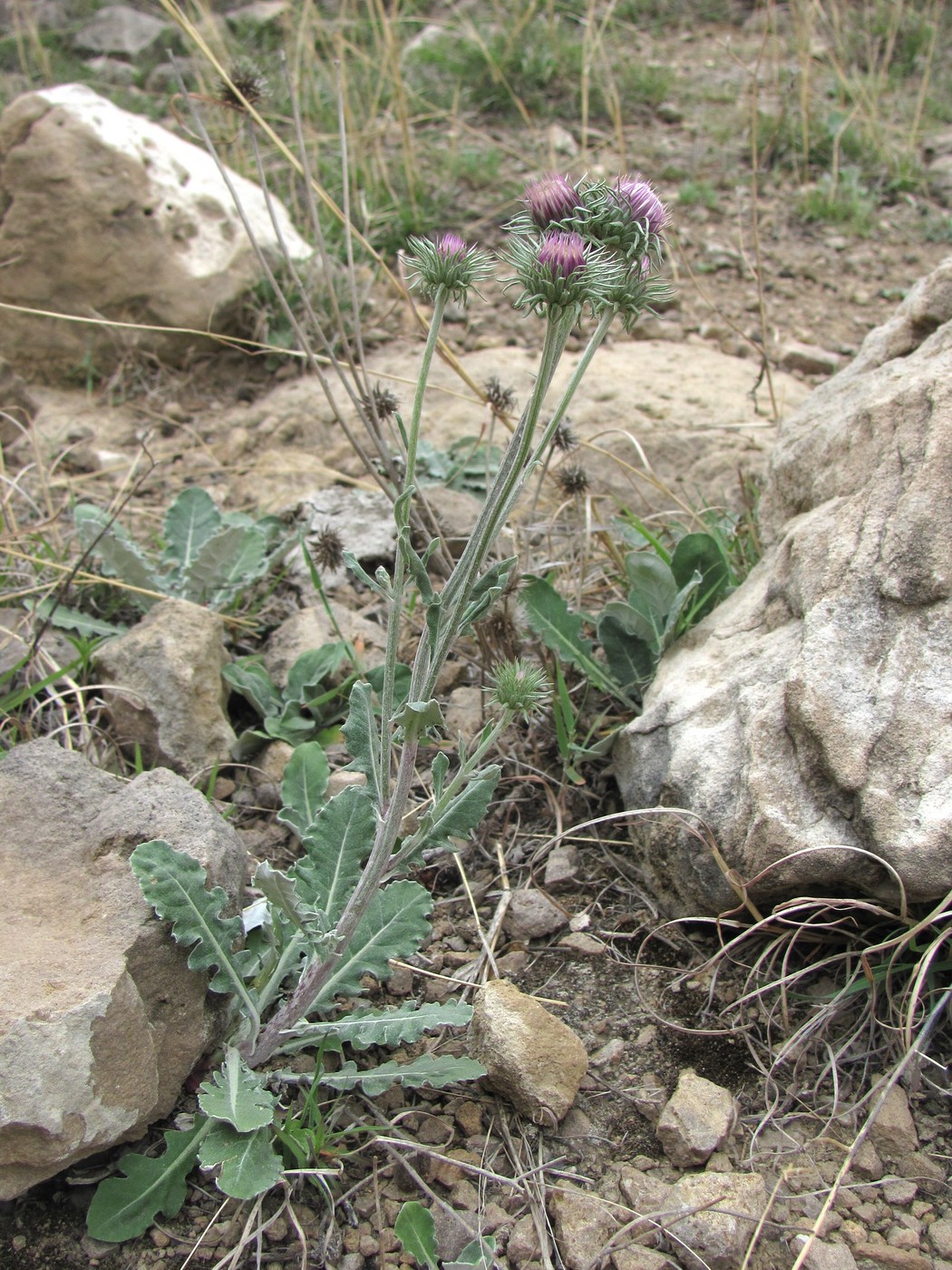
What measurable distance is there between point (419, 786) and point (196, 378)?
8.66ft

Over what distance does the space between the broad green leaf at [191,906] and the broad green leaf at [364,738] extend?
365mm

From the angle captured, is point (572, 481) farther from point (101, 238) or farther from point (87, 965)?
point (101, 238)

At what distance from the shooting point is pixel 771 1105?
2064 millimetres

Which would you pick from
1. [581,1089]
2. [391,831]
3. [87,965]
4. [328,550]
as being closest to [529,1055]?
[581,1089]

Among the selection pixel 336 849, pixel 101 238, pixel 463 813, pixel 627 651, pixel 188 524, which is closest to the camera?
pixel 463 813

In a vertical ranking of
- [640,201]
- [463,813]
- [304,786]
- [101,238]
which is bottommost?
[304,786]

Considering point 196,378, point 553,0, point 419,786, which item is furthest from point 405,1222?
point 553,0

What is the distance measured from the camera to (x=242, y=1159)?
1830mm

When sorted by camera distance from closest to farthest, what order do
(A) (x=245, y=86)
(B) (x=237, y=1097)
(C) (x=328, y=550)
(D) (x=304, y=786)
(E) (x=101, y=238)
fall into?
1. (B) (x=237, y=1097)
2. (D) (x=304, y=786)
3. (A) (x=245, y=86)
4. (C) (x=328, y=550)
5. (E) (x=101, y=238)

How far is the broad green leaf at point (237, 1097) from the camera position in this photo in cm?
181

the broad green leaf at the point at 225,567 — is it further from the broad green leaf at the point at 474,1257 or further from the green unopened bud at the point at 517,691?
the broad green leaf at the point at 474,1257

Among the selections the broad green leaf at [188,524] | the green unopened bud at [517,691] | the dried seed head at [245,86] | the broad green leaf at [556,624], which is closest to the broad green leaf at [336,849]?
the green unopened bud at [517,691]

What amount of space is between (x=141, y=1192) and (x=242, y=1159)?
0.62 feet

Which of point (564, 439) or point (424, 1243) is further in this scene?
point (564, 439)
